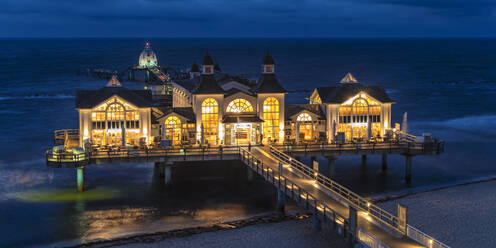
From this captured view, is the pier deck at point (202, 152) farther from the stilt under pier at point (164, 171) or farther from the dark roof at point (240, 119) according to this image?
the dark roof at point (240, 119)

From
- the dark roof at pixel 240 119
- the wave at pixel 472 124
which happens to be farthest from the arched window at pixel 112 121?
the wave at pixel 472 124

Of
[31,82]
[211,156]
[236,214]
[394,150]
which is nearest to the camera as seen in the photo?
[236,214]

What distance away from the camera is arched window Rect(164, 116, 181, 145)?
4141cm

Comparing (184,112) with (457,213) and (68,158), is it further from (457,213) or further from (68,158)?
(457,213)

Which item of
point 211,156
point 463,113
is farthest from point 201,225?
point 463,113

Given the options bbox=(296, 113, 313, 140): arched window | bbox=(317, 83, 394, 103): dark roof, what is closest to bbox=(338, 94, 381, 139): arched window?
bbox=(317, 83, 394, 103): dark roof

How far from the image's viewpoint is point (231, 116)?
42.5 meters

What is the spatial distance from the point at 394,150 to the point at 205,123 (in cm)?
1361

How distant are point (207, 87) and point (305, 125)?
7.89m

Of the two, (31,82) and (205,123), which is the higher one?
(31,82)

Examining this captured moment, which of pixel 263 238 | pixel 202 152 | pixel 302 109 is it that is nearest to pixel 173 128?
pixel 202 152

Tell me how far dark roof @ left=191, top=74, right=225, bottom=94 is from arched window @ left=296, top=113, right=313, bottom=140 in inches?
242

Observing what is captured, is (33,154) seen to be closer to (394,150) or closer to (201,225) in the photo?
(201,225)

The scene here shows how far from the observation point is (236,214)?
110 ft
